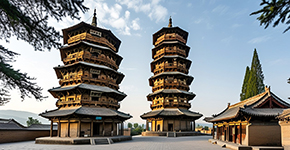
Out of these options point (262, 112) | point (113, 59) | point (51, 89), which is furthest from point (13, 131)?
point (262, 112)

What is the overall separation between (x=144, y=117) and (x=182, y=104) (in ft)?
27.5

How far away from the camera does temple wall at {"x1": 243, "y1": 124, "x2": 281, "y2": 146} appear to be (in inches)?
631

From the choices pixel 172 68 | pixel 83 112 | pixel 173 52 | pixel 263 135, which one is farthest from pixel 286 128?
pixel 173 52

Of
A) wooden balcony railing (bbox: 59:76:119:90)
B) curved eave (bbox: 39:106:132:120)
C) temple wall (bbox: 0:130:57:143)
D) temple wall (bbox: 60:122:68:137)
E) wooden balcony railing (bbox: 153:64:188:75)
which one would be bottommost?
temple wall (bbox: 0:130:57:143)

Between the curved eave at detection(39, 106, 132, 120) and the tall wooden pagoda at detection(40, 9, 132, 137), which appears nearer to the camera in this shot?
the curved eave at detection(39, 106, 132, 120)

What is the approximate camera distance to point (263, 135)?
52.9ft

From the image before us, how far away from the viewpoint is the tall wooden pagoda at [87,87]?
24781 millimetres

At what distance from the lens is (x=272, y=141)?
52.5 feet

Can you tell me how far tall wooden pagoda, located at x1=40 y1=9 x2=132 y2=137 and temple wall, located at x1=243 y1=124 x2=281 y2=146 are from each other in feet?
52.5

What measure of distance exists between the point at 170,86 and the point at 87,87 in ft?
63.3

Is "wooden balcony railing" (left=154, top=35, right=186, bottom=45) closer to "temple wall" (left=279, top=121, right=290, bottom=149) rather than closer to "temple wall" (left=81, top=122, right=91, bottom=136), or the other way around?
"temple wall" (left=81, top=122, right=91, bottom=136)

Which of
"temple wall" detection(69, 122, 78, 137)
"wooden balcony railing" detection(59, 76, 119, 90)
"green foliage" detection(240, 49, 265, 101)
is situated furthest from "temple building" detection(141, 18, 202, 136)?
"temple wall" detection(69, 122, 78, 137)

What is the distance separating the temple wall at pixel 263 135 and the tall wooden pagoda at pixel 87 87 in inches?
630

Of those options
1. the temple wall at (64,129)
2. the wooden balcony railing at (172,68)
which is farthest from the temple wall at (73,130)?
the wooden balcony railing at (172,68)
